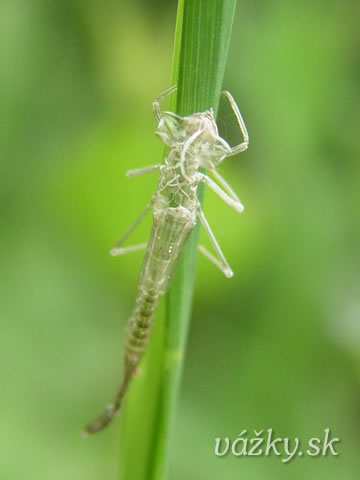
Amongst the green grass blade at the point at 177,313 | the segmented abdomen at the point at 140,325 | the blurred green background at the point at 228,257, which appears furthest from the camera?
the blurred green background at the point at 228,257

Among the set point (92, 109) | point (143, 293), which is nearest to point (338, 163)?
point (92, 109)

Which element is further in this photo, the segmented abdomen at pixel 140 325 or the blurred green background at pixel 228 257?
the blurred green background at pixel 228 257

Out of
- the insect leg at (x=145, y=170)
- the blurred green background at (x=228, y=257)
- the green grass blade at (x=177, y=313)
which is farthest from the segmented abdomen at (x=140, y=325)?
the blurred green background at (x=228, y=257)

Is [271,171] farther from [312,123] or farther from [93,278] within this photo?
[93,278]

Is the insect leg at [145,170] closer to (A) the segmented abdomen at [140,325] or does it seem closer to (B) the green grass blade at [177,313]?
(B) the green grass blade at [177,313]

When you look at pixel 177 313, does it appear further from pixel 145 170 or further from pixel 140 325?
pixel 145 170

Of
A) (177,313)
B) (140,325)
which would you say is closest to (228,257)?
(140,325)

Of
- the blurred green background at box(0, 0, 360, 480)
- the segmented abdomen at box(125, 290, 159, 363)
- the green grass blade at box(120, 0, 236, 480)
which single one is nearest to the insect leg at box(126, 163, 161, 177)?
the green grass blade at box(120, 0, 236, 480)
